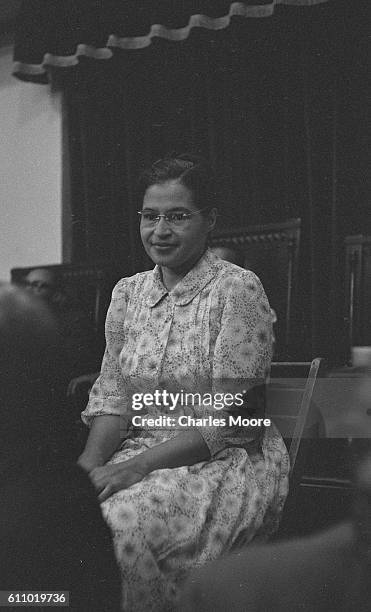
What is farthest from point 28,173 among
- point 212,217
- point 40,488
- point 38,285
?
point 40,488

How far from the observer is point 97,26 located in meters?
0.85

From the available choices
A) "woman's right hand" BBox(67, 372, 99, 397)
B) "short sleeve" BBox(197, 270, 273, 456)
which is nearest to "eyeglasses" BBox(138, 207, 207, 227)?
"short sleeve" BBox(197, 270, 273, 456)

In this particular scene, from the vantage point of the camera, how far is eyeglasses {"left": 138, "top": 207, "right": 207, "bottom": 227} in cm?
79

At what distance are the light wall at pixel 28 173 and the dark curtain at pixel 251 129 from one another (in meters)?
0.03

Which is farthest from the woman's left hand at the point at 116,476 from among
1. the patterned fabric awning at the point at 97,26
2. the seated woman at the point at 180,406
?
the patterned fabric awning at the point at 97,26

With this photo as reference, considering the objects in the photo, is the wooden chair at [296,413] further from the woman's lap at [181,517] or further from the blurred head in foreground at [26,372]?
the blurred head in foreground at [26,372]

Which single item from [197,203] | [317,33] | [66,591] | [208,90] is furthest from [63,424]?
[317,33]

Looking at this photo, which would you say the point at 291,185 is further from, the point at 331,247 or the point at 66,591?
the point at 66,591

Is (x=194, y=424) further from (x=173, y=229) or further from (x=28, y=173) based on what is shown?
(x=28, y=173)

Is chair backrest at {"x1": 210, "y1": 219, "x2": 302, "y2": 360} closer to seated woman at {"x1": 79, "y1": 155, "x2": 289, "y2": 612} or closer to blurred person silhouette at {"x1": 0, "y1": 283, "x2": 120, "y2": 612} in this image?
seated woman at {"x1": 79, "y1": 155, "x2": 289, "y2": 612}

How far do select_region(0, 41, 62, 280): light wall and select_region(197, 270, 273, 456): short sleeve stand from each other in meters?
0.25

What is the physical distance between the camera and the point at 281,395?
30.6 inches

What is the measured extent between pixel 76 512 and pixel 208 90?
0.55 metres

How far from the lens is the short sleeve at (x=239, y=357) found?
0.76 m
